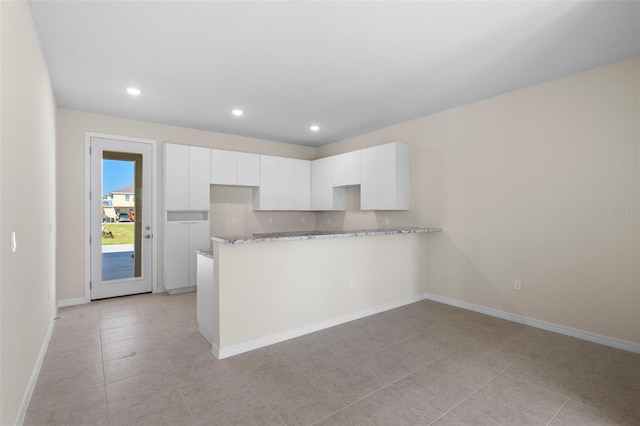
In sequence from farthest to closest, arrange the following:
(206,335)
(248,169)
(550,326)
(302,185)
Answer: (302,185) < (248,169) < (550,326) < (206,335)

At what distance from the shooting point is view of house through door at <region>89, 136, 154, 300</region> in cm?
458

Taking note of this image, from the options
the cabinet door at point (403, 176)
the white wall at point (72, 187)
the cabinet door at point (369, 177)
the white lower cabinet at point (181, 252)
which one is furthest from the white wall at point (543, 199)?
the white wall at point (72, 187)

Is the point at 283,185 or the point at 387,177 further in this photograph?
the point at 283,185

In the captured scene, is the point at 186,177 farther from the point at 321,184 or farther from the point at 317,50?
the point at 317,50

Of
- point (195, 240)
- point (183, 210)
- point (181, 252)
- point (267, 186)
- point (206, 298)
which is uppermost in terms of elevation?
point (267, 186)

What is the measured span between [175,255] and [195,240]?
376 mm

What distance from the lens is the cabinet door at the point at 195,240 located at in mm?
5117

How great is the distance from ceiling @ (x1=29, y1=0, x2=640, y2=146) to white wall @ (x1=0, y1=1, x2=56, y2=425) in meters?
0.47

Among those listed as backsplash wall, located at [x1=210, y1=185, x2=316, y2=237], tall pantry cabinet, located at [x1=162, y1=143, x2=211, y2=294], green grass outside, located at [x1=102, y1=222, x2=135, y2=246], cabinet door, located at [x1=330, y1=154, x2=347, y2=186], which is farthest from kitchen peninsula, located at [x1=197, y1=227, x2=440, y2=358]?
backsplash wall, located at [x1=210, y1=185, x2=316, y2=237]

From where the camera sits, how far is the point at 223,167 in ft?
17.6

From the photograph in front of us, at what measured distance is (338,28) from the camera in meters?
2.45

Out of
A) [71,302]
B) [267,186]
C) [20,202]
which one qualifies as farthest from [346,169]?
[71,302]

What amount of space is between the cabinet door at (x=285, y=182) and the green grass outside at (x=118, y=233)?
2481mm

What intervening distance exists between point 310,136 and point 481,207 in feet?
10.6
